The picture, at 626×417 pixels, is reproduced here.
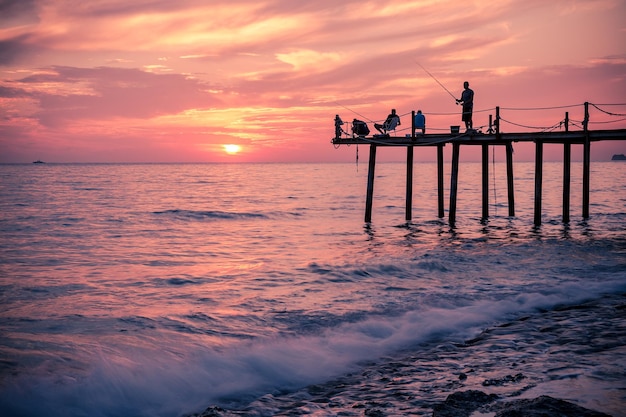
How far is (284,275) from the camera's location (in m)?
16.4

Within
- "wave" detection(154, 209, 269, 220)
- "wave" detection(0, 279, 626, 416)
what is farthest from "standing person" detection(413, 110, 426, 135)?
"wave" detection(154, 209, 269, 220)

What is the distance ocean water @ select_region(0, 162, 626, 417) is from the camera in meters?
7.52

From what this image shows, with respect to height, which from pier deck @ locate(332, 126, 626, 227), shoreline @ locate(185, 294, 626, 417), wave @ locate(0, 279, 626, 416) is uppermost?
pier deck @ locate(332, 126, 626, 227)

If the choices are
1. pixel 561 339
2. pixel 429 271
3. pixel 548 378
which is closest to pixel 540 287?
pixel 429 271

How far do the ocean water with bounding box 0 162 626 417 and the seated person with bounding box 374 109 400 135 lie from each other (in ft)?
17.1

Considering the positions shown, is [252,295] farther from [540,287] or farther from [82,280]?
[540,287]

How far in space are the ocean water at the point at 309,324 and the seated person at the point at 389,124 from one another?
17.1 ft

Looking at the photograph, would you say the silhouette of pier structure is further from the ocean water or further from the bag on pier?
the ocean water

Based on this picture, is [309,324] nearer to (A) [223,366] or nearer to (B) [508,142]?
(A) [223,366]

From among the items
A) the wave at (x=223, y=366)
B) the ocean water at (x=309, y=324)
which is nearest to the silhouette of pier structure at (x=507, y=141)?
the ocean water at (x=309, y=324)

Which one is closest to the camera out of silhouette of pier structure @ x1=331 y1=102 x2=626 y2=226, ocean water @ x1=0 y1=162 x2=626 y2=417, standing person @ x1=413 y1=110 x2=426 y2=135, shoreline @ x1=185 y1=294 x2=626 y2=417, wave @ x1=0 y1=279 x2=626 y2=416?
shoreline @ x1=185 y1=294 x2=626 y2=417

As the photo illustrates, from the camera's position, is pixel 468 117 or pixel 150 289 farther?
pixel 468 117

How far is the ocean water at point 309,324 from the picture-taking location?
752 centimetres

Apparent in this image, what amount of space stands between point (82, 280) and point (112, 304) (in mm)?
3499
